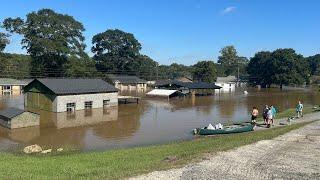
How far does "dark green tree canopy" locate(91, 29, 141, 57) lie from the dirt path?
309 ft

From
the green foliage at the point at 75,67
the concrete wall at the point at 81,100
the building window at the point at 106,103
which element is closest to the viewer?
the concrete wall at the point at 81,100

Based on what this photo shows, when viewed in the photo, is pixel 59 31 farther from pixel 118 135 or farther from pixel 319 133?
pixel 319 133

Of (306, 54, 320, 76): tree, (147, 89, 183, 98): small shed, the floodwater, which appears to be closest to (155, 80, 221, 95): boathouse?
(147, 89, 183, 98): small shed

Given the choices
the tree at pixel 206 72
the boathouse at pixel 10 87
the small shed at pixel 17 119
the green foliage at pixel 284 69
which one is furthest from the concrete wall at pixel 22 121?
the green foliage at pixel 284 69

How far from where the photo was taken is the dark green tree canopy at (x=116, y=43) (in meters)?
113

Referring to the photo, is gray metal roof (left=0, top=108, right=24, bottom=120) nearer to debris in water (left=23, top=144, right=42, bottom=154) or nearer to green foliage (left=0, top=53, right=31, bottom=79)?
debris in water (left=23, top=144, right=42, bottom=154)

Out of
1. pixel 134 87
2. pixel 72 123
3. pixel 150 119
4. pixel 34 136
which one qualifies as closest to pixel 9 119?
pixel 34 136

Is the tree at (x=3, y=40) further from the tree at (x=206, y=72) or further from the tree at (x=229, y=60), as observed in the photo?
the tree at (x=229, y=60)

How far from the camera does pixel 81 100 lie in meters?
47.1

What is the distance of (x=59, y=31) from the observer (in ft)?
272

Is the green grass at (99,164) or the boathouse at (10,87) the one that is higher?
the boathouse at (10,87)

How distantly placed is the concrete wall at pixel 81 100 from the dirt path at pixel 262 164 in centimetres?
2853

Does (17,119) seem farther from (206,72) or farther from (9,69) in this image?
(206,72)

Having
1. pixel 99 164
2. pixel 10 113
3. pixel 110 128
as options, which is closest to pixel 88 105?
pixel 110 128
